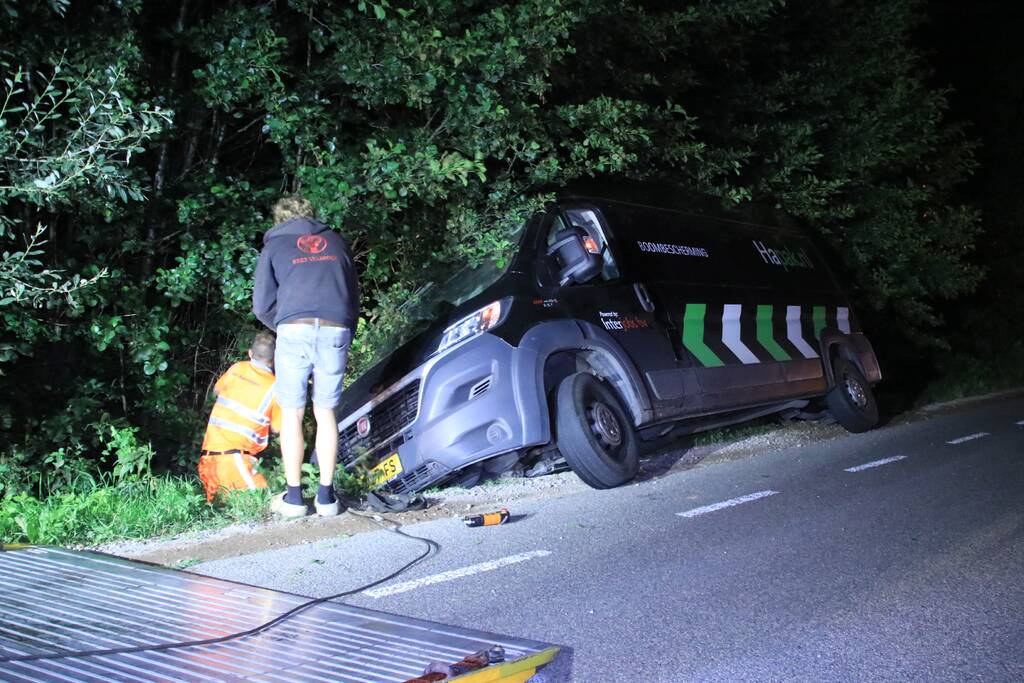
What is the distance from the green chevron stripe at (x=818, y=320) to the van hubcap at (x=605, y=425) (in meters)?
4.14

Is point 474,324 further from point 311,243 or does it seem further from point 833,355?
point 833,355

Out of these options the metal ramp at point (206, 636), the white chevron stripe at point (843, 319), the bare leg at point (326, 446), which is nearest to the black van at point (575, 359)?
the bare leg at point (326, 446)

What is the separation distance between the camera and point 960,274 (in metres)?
15.4

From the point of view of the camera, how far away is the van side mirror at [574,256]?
6.65 meters

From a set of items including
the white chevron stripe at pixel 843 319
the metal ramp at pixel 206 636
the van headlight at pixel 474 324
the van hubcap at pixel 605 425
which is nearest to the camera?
the metal ramp at pixel 206 636

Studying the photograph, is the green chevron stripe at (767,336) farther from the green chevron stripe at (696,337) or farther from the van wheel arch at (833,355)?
the green chevron stripe at (696,337)

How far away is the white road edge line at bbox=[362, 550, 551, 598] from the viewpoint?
4.29 m

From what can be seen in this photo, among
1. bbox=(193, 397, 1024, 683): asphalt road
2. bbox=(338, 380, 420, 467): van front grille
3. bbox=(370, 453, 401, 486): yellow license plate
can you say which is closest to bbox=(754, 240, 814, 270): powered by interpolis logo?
bbox=(193, 397, 1024, 683): asphalt road

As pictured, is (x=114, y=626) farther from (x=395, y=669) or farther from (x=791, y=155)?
(x=791, y=155)

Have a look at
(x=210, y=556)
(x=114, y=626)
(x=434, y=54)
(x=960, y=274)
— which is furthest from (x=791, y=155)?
(x=114, y=626)

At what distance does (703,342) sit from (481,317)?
2.40m

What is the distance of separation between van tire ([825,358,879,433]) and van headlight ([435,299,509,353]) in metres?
5.04

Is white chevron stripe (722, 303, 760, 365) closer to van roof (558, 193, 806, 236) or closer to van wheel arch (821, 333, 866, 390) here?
van roof (558, 193, 806, 236)

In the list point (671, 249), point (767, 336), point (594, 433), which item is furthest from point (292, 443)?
point (767, 336)
